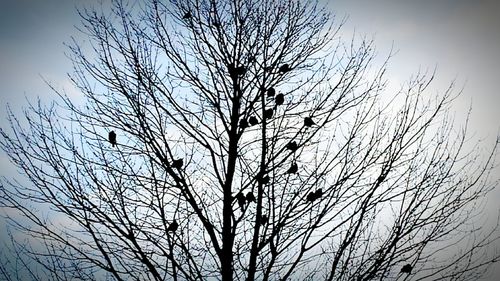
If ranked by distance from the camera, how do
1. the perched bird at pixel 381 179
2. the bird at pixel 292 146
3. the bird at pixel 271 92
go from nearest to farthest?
1. the perched bird at pixel 381 179
2. the bird at pixel 292 146
3. the bird at pixel 271 92

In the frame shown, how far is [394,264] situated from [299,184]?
127cm

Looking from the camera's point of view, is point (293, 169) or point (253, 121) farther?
point (253, 121)

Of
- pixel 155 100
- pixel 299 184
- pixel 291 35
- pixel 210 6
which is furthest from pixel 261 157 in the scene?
pixel 210 6

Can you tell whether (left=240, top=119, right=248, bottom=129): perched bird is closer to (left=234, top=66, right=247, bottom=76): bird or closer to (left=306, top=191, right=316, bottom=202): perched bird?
(left=234, top=66, right=247, bottom=76): bird

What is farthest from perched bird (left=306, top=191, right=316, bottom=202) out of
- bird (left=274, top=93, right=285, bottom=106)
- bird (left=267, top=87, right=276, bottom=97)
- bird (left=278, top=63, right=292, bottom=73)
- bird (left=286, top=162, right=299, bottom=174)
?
bird (left=278, top=63, right=292, bottom=73)

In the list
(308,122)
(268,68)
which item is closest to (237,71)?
(268,68)

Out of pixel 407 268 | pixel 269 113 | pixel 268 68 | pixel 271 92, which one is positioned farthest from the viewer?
pixel 268 68

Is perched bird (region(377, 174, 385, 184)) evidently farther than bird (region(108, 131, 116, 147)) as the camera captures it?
No

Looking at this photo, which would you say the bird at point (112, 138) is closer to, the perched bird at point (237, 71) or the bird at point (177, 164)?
the bird at point (177, 164)

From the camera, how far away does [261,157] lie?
4820 millimetres

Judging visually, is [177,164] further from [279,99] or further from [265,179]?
[279,99]

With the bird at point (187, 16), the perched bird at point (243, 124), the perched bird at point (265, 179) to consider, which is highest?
the bird at point (187, 16)

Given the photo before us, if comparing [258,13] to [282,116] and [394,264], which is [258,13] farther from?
[394,264]

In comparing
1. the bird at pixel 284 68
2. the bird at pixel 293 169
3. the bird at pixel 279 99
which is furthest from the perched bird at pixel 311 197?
the bird at pixel 284 68
